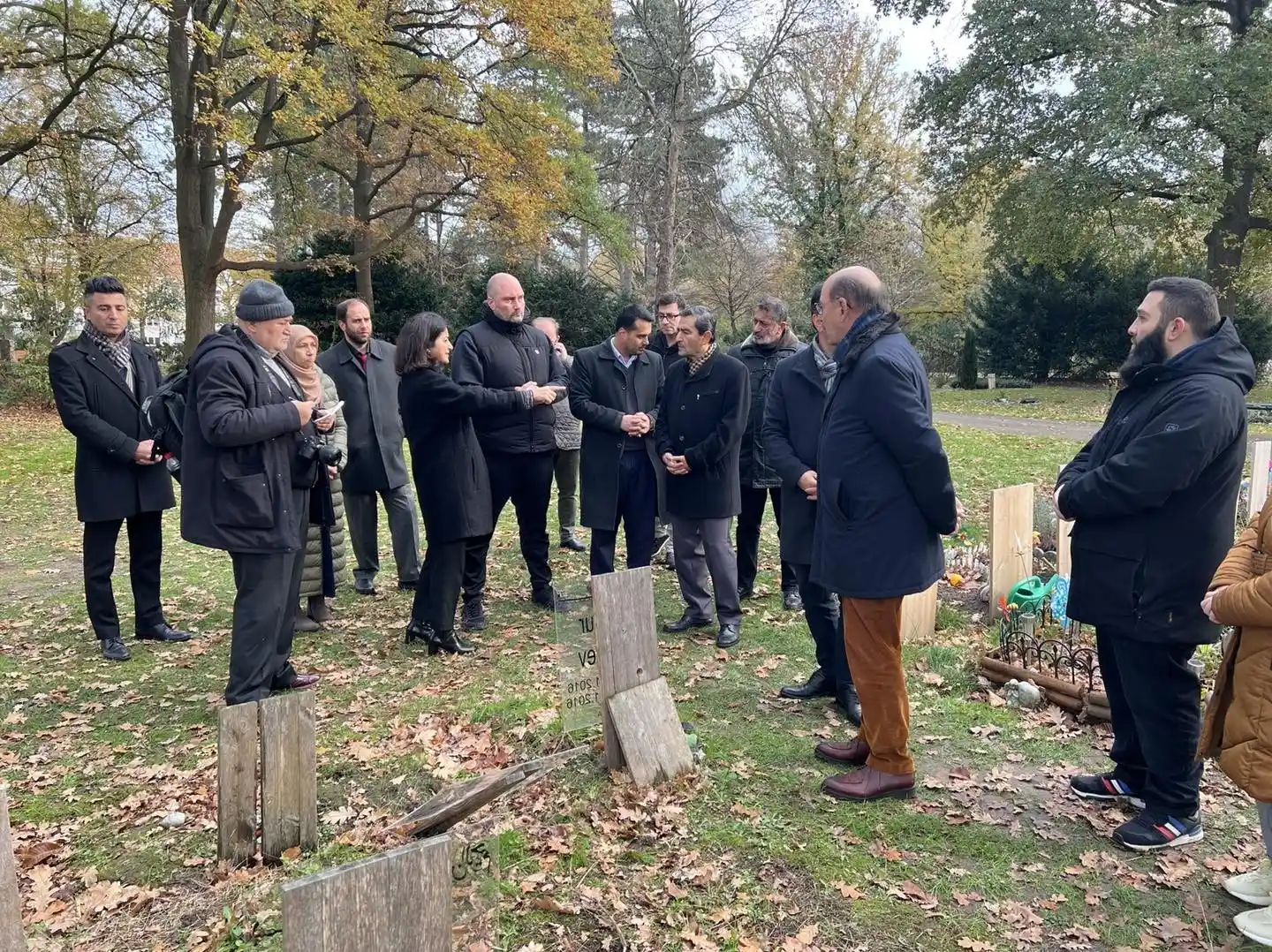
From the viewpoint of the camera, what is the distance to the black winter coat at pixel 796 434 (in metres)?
5.07

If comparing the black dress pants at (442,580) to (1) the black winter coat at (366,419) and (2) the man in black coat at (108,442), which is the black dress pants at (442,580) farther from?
(2) the man in black coat at (108,442)

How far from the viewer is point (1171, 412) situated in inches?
127

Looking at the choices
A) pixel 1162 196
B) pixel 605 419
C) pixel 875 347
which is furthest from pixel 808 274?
pixel 875 347

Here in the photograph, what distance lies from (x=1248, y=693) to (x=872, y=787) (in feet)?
4.94

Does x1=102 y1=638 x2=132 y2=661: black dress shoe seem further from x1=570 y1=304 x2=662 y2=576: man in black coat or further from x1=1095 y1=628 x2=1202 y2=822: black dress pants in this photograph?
x1=1095 y1=628 x2=1202 y2=822: black dress pants

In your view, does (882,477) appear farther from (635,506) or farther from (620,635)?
(635,506)

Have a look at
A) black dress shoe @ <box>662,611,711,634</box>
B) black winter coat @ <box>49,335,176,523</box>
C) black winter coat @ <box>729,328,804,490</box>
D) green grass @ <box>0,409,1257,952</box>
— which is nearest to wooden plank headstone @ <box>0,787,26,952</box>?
green grass @ <box>0,409,1257,952</box>

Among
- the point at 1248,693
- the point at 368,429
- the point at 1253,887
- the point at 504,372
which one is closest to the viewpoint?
the point at 1248,693

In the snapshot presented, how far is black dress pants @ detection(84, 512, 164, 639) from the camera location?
18.3 feet

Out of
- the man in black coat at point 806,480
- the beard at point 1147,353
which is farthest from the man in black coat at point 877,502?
the man in black coat at point 806,480

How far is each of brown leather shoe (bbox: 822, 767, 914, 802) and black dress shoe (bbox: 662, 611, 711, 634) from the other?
2281 millimetres

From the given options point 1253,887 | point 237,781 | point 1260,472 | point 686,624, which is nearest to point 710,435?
point 686,624

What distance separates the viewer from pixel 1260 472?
24.2 feet

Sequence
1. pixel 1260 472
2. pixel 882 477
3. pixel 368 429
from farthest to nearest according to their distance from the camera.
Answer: pixel 1260 472 < pixel 368 429 < pixel 882 477
